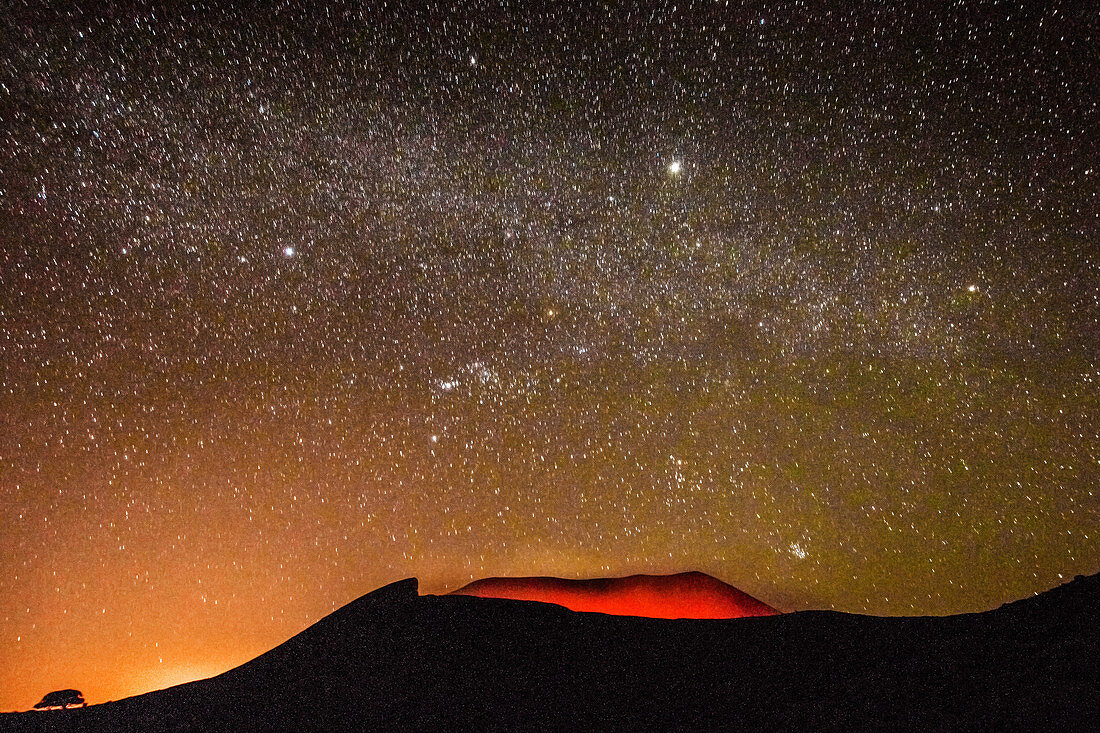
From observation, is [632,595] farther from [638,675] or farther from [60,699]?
[60,699]

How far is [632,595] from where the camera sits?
21.9 feet

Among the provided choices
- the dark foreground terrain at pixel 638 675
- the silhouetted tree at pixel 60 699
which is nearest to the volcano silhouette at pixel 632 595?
the dark foreground terrain at pixel 638 675

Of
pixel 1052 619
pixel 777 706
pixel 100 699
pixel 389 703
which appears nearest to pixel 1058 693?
pixel 777 706

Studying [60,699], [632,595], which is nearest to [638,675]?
[632,595]

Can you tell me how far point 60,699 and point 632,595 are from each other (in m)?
5.11

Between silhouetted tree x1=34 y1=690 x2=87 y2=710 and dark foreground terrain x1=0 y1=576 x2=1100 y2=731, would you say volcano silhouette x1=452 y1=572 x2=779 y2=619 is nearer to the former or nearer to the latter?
dark foreground terrain x1=0 y1=576 x2=1100 y2=731

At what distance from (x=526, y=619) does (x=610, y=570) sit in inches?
50.4

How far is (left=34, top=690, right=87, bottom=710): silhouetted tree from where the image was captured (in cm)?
494

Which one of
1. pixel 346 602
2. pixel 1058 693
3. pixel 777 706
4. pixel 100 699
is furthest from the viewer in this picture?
pixel 346 602

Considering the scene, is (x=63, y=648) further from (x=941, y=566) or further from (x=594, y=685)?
(x=941, y=566)

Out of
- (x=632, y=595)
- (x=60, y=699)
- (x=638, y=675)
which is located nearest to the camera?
(x=638, y=675)

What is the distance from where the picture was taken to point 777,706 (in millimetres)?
3861

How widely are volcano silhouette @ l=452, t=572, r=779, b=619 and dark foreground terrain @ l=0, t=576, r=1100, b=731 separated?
0.31 m

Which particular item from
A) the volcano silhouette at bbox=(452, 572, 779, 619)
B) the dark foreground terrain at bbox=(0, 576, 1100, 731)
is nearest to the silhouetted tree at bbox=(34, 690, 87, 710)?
the dark foreground terrain at bbox=(0, 576, 1100, 731)
